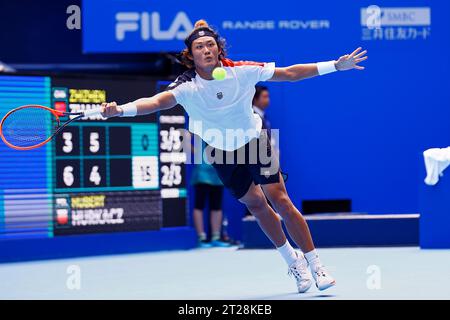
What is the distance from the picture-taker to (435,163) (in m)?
8.30

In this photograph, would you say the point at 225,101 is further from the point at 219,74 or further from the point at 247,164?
the point at 247,164

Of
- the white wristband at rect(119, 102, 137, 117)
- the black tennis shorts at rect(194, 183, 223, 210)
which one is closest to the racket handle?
the white wristband at rect(119, 102, 137, 117)

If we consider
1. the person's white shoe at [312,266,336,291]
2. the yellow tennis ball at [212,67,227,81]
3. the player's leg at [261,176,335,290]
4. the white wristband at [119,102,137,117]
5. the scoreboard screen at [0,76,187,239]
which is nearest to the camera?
the white wristband at [119,102,137,117]

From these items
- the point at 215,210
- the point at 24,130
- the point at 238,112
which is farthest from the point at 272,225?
the point at 215,210

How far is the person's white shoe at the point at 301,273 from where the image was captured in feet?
18.2

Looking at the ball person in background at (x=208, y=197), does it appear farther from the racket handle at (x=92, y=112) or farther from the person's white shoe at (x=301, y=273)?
the racket handle at (x=92, y=112)

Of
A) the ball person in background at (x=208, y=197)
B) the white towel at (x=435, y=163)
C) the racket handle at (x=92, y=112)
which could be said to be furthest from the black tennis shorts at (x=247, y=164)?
the ball person in background at (x=208, y=197)

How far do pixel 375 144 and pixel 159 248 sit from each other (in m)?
2.79

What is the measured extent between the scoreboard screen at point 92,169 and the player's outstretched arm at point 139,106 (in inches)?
135

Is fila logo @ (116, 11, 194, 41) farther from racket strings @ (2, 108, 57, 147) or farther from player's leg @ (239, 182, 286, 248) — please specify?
player's leg @ (239, 182, 286, 248)

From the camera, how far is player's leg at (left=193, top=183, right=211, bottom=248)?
9.64 metres

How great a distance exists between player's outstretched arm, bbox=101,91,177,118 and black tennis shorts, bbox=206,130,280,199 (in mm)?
495
